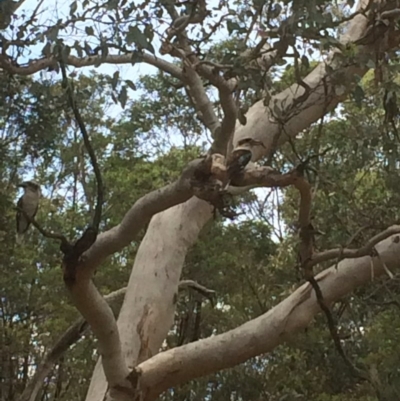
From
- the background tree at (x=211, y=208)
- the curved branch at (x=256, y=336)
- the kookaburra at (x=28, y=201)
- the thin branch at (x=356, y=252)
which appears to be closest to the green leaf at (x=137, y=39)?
the background tree at (x=211, y=208)

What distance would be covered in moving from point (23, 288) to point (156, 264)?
11.3 ft

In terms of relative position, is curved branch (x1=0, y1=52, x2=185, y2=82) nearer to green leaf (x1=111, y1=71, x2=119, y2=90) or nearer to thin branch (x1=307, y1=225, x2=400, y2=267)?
green leaf (x1=111, y1=71, x2=119, y2=90)

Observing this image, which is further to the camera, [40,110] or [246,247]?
[246,247]

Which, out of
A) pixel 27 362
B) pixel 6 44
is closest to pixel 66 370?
pixel 27 362

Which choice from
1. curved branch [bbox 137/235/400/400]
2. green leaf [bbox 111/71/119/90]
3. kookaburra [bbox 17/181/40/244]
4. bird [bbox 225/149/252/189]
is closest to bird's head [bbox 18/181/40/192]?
kookaburra [bbox 17/181/40/244]

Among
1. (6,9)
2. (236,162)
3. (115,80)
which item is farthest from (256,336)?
(6,9)

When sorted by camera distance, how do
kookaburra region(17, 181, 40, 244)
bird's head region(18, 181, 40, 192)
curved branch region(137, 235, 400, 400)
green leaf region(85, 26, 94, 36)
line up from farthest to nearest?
bird's head region(18, 181, 40, 192)
kookaburra region(17, 181, 40, 244)
curved branch region(137, 235, 400, 400)
green leaf region(85, 26, 94, 36)

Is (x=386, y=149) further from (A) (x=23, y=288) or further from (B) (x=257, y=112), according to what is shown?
(A) (x=23, y=288)

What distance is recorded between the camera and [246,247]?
20.9 ft

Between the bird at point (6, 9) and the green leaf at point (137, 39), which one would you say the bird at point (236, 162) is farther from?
the bird at point (6, 9)

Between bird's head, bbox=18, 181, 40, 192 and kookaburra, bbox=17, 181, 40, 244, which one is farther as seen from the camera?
bird's head, bbox=18, 181, 40, 192

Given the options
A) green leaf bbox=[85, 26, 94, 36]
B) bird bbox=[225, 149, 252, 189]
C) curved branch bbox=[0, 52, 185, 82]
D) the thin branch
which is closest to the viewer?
bird bbox=[225, 149, 252, 189]

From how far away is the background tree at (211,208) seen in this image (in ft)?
7.18

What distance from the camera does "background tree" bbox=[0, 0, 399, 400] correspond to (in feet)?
7.18
